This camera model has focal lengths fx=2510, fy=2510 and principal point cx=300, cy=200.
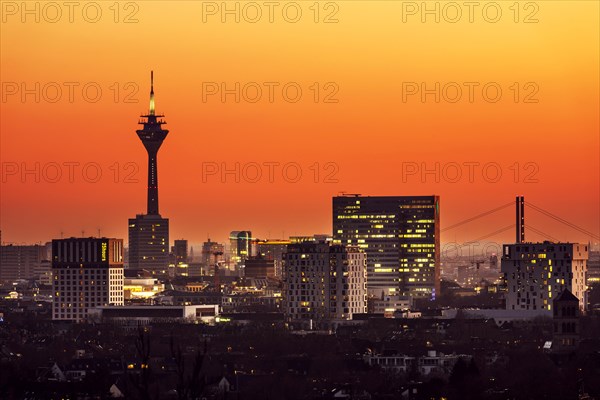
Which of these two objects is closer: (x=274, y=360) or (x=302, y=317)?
(x=274, y=360)

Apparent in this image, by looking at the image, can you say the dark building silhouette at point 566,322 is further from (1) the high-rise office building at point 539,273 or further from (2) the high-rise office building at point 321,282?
(2) the high-rise office building at point 321,282

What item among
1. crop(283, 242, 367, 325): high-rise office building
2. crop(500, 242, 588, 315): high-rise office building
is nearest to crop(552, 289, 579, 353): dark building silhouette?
crop(500, 242, 588, 315): high-rise office building

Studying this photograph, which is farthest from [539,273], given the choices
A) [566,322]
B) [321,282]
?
[566,322]

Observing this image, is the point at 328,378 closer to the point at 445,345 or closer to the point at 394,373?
the point at 394,373

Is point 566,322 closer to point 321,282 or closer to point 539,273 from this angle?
point 539,273

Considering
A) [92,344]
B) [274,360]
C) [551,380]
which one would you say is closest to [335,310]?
[92,344]

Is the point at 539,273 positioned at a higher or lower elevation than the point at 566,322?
higher
